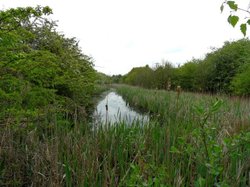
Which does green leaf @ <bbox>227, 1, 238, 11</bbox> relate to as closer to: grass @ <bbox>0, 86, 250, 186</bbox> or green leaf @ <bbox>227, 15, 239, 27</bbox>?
green leaf @ <bbox>227, 15, 239, 27</bbox>

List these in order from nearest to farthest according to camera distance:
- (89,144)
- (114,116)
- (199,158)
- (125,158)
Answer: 1. (199,158)
2. (89,144)
3. (125,158)
4. (114,116)

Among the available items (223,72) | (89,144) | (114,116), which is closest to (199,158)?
(89,144)

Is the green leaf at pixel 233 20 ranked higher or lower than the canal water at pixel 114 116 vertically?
higher

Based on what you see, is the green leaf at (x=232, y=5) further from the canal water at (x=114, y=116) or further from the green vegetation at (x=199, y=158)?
the canal water at (x=114, y=116)

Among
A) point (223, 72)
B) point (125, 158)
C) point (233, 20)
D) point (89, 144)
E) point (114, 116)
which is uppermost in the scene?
point (223, 72)

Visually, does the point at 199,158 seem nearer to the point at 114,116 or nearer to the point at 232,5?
the point at 232,5

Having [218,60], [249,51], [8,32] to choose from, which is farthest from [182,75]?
[8,32]

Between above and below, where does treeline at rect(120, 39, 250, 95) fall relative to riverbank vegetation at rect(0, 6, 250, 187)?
above

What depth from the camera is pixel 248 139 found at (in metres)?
2.61

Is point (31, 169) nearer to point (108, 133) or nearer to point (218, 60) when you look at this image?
point (108, 133)

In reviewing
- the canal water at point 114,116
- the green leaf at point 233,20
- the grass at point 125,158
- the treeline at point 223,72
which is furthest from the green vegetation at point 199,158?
the treeline at point 223,72

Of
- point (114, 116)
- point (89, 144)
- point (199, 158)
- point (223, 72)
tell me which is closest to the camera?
point (199, 158)

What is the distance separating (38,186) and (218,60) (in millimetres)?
17254

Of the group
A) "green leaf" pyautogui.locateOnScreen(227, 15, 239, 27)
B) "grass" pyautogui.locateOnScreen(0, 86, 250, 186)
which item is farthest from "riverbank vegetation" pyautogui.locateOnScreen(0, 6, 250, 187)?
"green leaf" pyautogui.locateOnScreen(227, 15, 239, 27)
